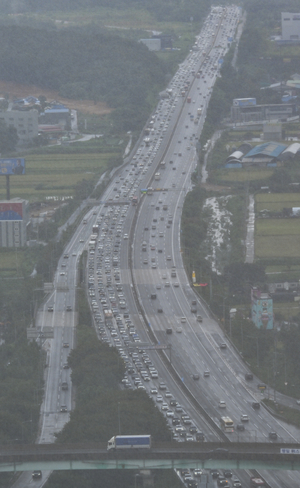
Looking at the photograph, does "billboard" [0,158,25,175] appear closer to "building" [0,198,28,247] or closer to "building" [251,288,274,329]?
"building" [0,198,28,247]

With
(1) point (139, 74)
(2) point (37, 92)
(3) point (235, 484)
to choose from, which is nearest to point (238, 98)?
(1) point (139, 74)

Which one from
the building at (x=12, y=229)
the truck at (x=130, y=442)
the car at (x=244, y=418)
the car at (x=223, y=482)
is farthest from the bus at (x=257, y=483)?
the building at (x=12, y=229)

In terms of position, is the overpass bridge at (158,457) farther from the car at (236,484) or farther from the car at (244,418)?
the car at (244,418)

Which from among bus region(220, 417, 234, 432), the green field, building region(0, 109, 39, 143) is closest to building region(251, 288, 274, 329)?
bus region(220, 417, 234, 432)

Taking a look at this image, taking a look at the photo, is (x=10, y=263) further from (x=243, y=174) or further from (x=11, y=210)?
(x=243, y=174)

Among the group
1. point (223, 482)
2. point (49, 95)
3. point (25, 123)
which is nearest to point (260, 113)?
point (25, 123)

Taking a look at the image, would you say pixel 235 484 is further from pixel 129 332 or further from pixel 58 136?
pixel 58 136
